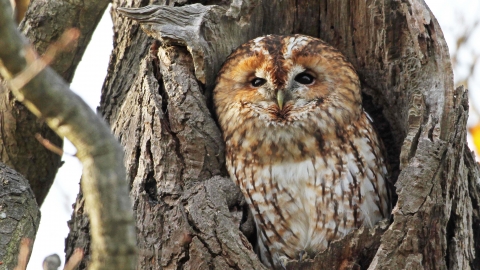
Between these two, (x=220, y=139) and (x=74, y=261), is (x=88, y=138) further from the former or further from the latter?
(x=220, y=139)

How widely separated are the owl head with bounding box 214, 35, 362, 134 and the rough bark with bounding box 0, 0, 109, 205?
792 millimetres

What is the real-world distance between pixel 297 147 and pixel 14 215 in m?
1.35

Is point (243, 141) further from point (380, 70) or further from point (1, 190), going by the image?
point (1, 190)

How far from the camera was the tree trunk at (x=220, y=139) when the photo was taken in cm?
297

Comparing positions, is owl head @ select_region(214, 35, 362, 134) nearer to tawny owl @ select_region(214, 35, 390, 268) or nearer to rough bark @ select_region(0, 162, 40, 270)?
tawny owl @ select_region(214, 35, 390, 268)

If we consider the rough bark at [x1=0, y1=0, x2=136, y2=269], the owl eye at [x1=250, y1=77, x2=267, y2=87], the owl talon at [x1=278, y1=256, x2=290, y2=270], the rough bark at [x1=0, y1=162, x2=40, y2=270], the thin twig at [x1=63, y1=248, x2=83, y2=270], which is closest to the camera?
the rough bark at [x1=0, y1=0, x2=136, y2=269]

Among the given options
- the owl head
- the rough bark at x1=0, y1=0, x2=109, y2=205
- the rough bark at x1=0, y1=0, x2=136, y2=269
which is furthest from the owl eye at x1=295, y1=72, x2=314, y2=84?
the rough bark at x1=0, y1=0, x2=136, y2=269

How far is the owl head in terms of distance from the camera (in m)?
3.46

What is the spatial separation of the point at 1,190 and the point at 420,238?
5.90ft

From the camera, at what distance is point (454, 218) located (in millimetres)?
3158

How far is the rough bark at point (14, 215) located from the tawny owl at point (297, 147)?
976 millimetres

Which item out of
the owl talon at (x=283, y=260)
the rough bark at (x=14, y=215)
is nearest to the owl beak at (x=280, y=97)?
the owl talon at (x=283, y=260)

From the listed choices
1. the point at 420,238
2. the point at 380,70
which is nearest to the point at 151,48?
the point at 380,70

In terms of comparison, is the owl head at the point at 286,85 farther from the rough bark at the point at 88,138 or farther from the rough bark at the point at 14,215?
the rough bark at the point at 88,138
